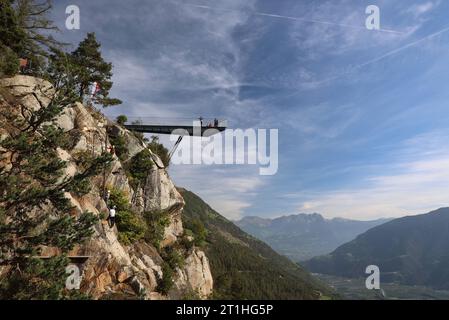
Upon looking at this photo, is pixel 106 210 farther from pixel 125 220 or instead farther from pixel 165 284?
pixel 165 284

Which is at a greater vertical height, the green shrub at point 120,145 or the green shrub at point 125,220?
the green shrub at point 120,145

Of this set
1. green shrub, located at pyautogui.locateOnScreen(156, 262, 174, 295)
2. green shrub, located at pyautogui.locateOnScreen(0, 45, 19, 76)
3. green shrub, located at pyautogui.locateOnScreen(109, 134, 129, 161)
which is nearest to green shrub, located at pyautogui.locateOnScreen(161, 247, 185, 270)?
green shrub, located at pyautogui.locateOnScreen(156, 262, 174, 295)

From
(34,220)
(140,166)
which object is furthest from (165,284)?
(34,220)

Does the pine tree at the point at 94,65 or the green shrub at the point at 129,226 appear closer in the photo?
the green shrub at the point at 129,226

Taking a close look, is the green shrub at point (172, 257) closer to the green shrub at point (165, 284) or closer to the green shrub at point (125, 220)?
the green shrub at point (165, 284)

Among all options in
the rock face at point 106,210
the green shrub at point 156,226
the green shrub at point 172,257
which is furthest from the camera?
the green shrub at point 172,257

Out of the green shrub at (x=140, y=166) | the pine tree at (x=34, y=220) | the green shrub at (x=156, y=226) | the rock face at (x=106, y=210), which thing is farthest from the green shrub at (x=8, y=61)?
the green shrub at (x=156, y=226)

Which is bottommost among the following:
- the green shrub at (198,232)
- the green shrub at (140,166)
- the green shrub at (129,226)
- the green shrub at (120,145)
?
the green shrub at (198,232)
